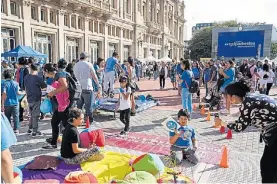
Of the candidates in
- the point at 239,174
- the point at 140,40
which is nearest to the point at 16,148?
the point at 239,174

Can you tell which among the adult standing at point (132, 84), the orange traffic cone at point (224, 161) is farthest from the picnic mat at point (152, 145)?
the adult standing at point (132, 84)

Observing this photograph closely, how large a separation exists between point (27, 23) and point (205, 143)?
16925 mm

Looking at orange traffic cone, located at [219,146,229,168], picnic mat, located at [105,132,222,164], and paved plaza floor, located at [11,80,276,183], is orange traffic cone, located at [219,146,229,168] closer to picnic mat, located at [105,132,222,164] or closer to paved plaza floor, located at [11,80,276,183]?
paved plaza floor, located at [11,80,276,183]

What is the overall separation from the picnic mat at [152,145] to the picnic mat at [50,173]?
170 centimetres

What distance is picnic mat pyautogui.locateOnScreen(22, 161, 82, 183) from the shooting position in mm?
3997

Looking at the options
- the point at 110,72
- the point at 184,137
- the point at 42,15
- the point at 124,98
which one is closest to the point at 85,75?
the point at 124,98

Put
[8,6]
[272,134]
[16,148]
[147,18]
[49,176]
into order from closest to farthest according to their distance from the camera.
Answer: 1. [272,134]
2. [49,176]
3. [16,148]
4. [8,6]
5. [147,18]

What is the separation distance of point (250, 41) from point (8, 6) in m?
29.4

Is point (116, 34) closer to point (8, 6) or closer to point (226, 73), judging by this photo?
point (8, 6)

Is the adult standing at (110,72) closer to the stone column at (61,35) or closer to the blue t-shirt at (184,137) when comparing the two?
the blue t-shirt at (184,137)

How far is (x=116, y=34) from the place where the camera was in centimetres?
3350

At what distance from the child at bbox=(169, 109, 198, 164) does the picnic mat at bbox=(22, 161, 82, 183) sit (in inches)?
67.9

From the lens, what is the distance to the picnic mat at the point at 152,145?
5344 mm

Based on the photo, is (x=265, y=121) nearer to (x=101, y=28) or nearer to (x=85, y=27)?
(x=85, y=27)
